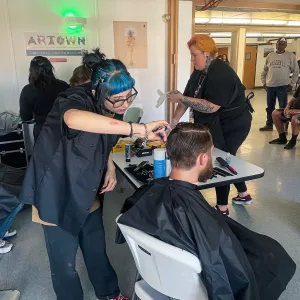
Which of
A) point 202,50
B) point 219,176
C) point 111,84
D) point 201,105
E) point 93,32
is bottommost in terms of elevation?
point 219,176

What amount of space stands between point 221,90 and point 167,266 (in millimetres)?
1427

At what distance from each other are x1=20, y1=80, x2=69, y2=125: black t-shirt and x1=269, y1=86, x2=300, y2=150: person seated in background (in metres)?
3.32

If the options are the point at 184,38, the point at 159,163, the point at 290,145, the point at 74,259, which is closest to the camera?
the point at 74,259

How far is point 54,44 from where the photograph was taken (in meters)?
3.62

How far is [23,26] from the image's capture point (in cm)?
345

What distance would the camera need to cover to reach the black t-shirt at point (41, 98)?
107 inches

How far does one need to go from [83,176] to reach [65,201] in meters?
0.14

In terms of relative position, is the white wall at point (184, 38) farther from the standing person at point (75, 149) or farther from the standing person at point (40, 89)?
the standing person at point (75, 149)

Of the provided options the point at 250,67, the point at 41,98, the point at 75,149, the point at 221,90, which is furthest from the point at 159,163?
the point at 250,67

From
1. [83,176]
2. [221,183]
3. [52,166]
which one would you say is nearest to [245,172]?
[221,183]

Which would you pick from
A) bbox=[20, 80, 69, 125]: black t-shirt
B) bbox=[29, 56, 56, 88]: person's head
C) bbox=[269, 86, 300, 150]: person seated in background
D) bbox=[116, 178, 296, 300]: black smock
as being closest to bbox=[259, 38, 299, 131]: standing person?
bbox=[269, 86, 300, 150]: person seated in background

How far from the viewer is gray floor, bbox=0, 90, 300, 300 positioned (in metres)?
1.84

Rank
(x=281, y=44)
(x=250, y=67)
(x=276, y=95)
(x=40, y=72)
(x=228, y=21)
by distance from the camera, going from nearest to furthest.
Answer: (x=40, y=72) → (x=281, y=44) → (x=276, y=95) → (x=228, y=21) → (x=250, y=67)

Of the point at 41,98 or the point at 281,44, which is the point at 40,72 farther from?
the point at 281,44
